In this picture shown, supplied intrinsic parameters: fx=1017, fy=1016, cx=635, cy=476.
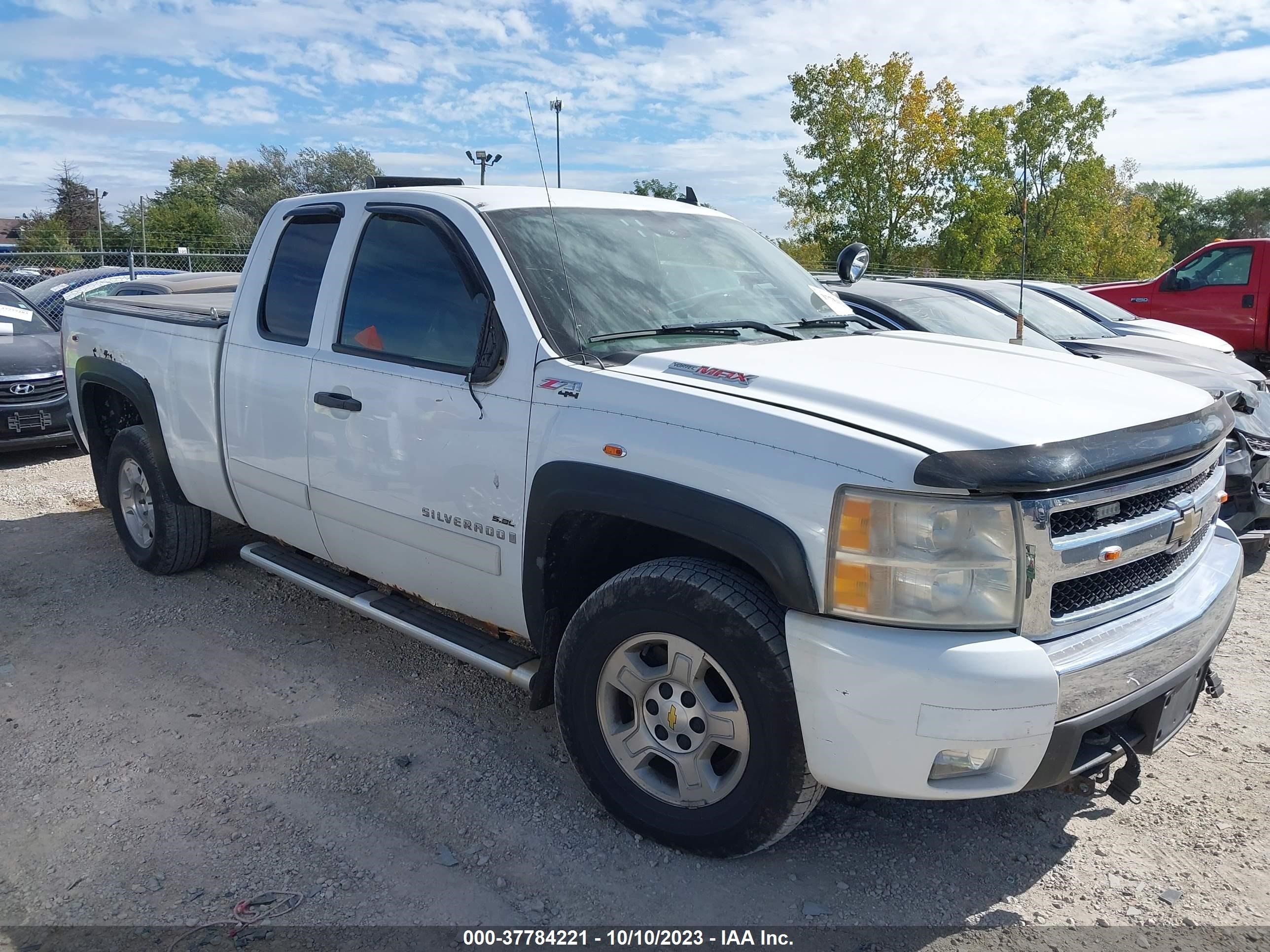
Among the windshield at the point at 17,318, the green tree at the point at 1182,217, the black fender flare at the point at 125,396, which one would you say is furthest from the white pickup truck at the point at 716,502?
the green tree at the point at 1182,217

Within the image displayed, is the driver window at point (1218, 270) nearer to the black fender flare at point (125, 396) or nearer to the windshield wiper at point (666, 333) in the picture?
the windshield wiper at point (666, 333)

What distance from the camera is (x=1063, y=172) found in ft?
21.3

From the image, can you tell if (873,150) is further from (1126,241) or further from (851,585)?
(851,585)

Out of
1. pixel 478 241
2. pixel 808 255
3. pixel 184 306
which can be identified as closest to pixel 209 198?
pixel 808 255

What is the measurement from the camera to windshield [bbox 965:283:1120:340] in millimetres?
9562

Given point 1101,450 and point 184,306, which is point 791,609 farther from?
point 184,306

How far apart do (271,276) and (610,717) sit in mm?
2652

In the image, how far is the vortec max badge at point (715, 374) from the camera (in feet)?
9.59

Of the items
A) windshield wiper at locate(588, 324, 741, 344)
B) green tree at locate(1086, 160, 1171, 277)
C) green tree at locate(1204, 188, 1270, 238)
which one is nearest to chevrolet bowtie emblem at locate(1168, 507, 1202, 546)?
windshield wiper at locate(588, 324, 741, 344)

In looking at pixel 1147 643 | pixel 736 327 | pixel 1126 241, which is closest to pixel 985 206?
pixel 736 327

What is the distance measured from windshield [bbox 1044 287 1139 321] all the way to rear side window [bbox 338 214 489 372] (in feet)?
31.6

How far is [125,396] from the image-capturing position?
5.59 metres

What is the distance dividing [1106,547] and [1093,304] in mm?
10477

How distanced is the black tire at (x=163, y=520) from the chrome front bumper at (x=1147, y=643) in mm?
4406
